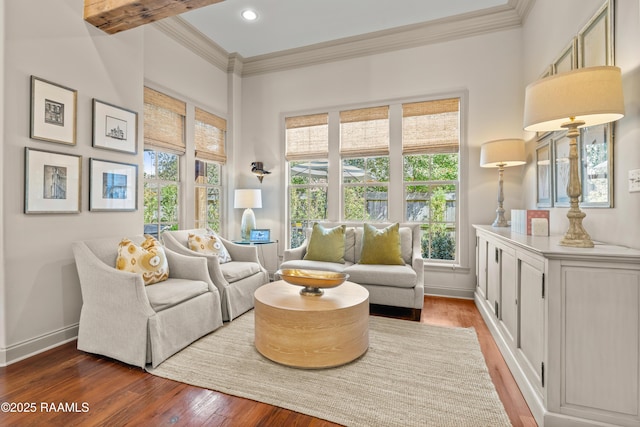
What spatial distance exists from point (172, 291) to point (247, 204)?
215 centimetres

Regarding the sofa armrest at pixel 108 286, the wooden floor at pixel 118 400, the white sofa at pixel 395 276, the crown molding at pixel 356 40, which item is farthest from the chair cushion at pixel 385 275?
the crown molding at pixel 356 40

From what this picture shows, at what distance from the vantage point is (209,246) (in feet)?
11.0

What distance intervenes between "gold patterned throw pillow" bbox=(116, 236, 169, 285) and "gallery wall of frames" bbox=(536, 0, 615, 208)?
322 cm

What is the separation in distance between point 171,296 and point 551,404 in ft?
7.94

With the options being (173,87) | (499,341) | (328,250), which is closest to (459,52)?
(328,250)

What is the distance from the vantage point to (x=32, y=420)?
63.2 inches

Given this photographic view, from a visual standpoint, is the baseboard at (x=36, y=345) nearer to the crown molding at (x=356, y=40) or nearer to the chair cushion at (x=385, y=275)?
the chair cushion at (x=385, y=275)

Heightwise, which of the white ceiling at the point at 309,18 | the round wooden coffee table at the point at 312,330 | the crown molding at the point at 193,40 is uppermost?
the white ceiling at the point at 309,18

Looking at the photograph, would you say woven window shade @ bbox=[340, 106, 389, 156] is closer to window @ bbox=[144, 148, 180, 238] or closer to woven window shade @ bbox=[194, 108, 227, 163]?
woven window shade @ bbox=[194, 108, 227, 163]

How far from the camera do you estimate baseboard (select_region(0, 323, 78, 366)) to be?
85.0 inches

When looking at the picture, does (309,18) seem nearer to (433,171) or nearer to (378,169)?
(378,169)

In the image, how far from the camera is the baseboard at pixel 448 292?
3.82m

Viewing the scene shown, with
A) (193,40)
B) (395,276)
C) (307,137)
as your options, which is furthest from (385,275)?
(193,40)

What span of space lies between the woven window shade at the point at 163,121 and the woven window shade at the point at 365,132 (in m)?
2.18
